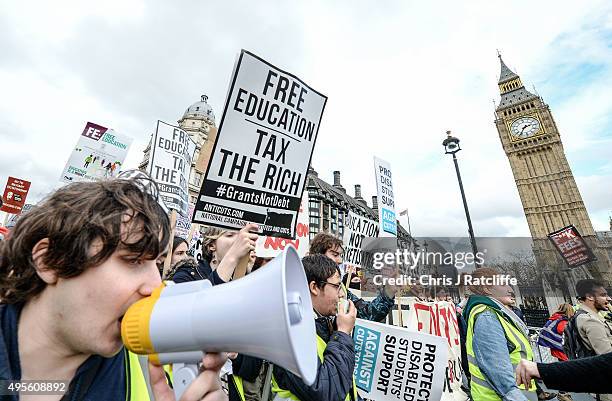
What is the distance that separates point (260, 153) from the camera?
2.74m

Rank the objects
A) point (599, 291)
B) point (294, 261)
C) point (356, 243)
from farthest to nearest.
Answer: point (356, 243) < point (599, 291) < point (294, 261)

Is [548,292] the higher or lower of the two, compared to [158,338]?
higher

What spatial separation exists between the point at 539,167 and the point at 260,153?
77710 millimetres

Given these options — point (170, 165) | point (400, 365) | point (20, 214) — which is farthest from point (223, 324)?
point (170, 165)

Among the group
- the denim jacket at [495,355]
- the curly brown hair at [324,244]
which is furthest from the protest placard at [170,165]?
the denim jacket at [495,355]

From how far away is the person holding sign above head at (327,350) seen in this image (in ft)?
5.56

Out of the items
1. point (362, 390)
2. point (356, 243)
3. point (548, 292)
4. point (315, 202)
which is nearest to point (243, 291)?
point (362, 390)

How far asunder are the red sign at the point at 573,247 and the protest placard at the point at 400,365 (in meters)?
8.73

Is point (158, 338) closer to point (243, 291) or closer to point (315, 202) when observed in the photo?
point (243, 291)

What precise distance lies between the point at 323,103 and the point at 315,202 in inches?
2334

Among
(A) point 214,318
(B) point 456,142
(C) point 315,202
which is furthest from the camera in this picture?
(C) point 315,202

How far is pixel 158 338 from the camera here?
0.83 metres

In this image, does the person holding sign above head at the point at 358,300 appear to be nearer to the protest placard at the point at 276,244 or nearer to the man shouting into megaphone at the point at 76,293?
the protest placard at the point at 276,244

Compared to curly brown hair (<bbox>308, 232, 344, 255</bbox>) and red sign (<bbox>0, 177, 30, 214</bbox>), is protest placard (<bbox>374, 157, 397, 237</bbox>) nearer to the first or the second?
curly brown hair (<bbox>308, 232, 344, 255</bbox>)
